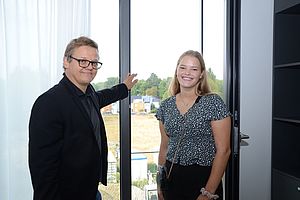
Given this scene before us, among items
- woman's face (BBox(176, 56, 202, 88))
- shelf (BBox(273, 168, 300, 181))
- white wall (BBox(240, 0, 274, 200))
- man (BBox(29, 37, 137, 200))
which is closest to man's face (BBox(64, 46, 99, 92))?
man (BBox(29, 37, 137, 200))

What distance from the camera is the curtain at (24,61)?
73.6 inches

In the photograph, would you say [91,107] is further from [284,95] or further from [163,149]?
[284,95]

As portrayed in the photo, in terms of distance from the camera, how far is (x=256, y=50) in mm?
2336

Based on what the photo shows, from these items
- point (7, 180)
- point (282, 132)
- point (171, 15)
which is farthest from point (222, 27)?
point (7, 180)

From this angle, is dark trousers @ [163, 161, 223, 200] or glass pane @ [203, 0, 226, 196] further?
glass pane @ [203, 0, 226, 196]

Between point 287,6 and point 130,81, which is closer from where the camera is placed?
point 130,81

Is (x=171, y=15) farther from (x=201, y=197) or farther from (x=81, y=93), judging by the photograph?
(x=201, y=197)

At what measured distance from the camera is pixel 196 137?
5.43 feet

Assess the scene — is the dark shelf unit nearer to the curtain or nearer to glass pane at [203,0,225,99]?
glass pane at [203,0,225,99]

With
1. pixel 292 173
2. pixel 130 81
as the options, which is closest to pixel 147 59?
pixel 130 81

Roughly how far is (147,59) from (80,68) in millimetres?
837

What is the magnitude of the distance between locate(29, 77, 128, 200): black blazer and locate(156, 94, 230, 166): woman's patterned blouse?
463 mm

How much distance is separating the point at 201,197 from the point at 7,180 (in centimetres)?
122

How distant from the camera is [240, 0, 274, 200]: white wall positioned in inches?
91.4
